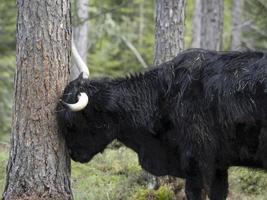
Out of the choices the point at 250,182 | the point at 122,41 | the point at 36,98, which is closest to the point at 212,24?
the point at 250,182

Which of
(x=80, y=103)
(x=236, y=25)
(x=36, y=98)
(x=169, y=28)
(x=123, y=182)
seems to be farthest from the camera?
(x=236, y=25)

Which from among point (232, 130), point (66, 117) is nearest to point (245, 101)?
point (232, 130)

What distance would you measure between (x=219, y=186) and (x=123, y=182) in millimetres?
2508

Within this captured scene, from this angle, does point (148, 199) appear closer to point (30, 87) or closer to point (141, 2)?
point (30, 87)

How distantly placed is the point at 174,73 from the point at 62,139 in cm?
169

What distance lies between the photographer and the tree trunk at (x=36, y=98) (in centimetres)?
729

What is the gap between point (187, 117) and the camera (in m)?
7.35

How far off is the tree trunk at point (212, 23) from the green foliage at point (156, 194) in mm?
8006

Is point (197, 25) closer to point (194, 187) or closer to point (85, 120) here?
point (85, 120)

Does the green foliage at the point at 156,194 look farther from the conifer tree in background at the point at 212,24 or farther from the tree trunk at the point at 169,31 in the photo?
the conifer tree in background at the point at 212,24

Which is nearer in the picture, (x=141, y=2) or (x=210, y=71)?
(x=210, y=71)

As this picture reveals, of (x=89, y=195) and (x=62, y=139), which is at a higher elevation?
(x=62, y=139)

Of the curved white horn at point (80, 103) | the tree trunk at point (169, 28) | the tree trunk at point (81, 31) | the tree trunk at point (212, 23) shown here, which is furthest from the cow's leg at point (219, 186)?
the tree trunk at point (81, 31)

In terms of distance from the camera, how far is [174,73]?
7.68 metres
